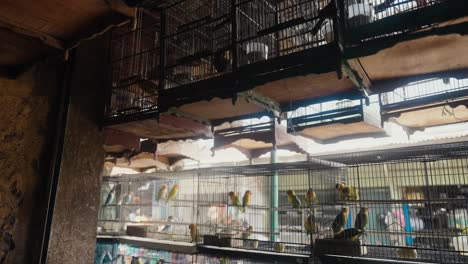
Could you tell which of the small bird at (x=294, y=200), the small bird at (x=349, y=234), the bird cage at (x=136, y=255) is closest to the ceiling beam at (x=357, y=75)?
the small bird at (x=349, y=234)

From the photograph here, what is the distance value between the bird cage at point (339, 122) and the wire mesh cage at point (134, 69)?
127cm

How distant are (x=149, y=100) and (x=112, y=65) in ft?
1.78

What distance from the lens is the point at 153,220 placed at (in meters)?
5.79

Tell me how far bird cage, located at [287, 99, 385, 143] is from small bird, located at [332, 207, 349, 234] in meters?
0.75

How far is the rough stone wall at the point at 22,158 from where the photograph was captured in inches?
94.9

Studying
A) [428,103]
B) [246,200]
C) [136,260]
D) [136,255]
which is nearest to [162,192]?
[136,255]

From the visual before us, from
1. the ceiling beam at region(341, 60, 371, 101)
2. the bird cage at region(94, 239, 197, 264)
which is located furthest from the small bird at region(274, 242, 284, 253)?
the ceiling beam at region(341, 60, 371, 101)

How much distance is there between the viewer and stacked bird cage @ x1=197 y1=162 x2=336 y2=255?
12.0 ft

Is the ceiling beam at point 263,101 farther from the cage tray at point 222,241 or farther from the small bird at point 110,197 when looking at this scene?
the small bird at point 110,197

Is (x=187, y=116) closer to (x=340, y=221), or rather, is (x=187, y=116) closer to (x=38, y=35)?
(x=38, y=35)

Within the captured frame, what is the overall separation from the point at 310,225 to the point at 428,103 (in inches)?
62.5

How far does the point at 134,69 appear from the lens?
341 centimetres

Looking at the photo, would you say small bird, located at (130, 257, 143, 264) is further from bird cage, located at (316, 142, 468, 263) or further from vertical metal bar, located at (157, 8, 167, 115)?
vertical metal bar, located at (157, 8, 167, 115)

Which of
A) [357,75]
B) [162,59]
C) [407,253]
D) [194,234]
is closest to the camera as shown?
[357,75]
